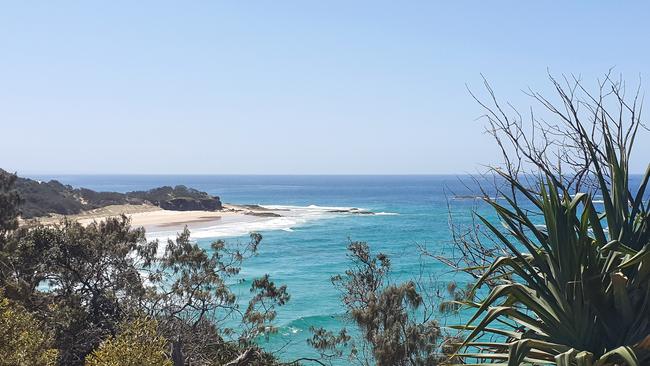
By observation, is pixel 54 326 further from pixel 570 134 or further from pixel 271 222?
pixel 271 222

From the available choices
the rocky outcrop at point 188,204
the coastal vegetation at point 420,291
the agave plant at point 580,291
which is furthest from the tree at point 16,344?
the rocky outcrop at point 188,204

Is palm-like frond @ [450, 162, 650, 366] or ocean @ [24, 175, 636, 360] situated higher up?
palm-like frond @ [450, 162, 650, 366]

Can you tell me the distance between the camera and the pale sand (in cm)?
5622

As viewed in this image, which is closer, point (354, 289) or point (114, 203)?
point (354, 289)

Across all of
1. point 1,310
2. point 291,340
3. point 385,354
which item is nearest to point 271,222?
point 291,340

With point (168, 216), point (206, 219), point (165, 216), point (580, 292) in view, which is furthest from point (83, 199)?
point (580, 292)

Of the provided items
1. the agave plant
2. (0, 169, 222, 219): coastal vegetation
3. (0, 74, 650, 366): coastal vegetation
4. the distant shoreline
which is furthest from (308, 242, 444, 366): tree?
(0, 169, 222, 219): coastal vegetation

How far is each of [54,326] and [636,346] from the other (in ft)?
38.7

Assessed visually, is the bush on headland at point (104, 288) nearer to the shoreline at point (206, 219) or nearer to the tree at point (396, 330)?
the tree at point (396, 330)

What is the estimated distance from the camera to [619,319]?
329 cm

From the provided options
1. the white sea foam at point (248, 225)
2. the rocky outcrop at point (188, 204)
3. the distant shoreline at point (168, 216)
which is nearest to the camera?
the white sea foam at point (248, 225)

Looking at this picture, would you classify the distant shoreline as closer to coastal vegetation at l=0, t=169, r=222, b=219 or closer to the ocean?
coastal vegetation at l=0, t=169, r=222, b=219

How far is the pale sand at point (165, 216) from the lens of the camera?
56.2 meters

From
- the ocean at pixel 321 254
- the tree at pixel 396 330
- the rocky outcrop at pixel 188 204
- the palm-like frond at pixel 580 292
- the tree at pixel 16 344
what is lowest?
the ocean at pixel 321 254
